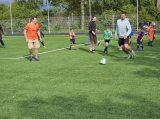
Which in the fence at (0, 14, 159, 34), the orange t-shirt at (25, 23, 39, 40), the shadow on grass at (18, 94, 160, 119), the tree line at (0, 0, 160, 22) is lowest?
the shadow on grass at (18, 94, 160, 119)

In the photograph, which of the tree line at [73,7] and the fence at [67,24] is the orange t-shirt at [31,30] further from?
the tree line at [73,7]

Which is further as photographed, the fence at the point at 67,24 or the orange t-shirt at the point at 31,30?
the fence at the point at 67,24

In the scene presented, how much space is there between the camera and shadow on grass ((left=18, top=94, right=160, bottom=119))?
13.0ft

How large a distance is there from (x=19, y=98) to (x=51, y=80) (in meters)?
1.70

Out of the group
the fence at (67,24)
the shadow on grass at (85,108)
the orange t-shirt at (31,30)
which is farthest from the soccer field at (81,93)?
the fence at (67,24)

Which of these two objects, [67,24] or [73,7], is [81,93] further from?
[73,7]

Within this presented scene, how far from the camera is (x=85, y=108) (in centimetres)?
434

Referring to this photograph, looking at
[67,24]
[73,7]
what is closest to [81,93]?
[67,24]

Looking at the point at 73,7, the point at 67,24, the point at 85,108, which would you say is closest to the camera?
the point at 85,108

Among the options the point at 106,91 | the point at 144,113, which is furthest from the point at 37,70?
the point at 144,113

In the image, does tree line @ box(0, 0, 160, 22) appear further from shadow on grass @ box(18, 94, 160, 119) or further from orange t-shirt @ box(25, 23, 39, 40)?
shadow on grass @ box(18, 94, 160, 119)

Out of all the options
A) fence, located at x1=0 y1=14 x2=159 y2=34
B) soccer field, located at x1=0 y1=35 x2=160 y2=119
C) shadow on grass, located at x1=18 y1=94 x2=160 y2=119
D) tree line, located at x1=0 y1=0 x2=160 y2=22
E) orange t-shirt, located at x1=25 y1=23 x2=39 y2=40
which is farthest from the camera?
tree line, located at x1=0 y1=0 x2=160 y2=22

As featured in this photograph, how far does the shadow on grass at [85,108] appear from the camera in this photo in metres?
3.97

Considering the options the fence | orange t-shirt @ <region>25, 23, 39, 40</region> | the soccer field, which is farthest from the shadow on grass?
the fence
